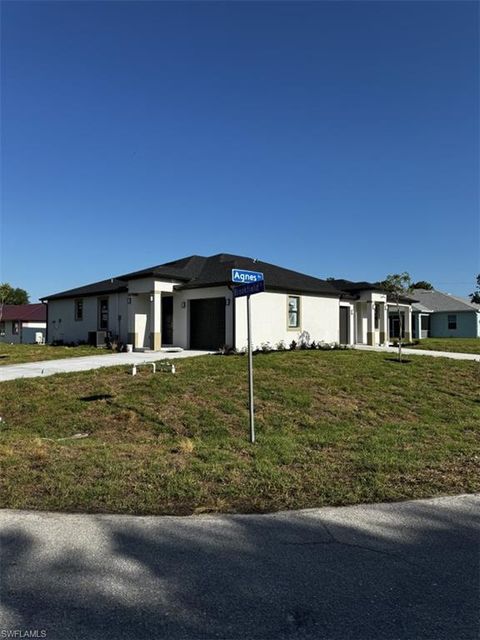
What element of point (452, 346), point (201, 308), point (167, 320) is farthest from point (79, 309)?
point (452, 346)

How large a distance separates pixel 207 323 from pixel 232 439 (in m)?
13.8

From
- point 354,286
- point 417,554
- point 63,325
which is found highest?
point 354,286

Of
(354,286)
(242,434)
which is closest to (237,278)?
(242,434)

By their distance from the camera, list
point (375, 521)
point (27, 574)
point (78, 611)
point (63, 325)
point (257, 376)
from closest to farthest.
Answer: point (78, 611) → point (27, 574) → point (375, 521) → point (257, 376) → point (63, 325)

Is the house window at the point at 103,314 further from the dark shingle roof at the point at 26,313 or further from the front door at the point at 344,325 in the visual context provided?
the dark shingle roof at the point at 26,313

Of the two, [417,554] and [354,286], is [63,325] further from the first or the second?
[417,554]

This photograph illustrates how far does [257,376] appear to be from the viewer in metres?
12.8

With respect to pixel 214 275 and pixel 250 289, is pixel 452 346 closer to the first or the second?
pixel 214 275

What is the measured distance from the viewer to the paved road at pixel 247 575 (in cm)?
279

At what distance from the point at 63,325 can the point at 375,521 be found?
26.7m

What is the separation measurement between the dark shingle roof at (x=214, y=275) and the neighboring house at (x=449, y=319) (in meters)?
20.9

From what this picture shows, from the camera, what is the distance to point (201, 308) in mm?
21484

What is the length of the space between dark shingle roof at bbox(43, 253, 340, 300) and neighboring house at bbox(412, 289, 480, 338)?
68.5 feet

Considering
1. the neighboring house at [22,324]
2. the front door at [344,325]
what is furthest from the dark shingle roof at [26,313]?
the front door at [344,325]
